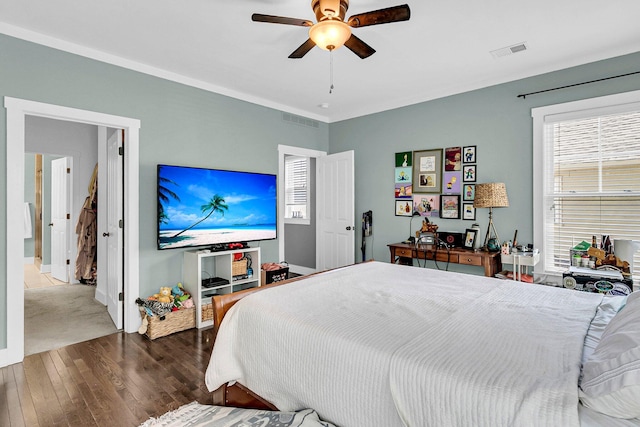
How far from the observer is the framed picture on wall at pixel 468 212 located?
4.02 meters

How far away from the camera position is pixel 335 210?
16.9ft

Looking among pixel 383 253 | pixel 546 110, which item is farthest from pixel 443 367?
pixel 383 253

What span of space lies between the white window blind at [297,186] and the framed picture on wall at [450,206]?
248cm

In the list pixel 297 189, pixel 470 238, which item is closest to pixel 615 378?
pixel 470 238

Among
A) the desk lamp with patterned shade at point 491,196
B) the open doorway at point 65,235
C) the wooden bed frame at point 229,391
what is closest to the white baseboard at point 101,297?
the open doorway at point 65,235

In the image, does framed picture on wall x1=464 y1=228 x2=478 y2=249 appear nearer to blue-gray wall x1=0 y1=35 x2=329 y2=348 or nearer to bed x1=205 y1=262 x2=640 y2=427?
bed x1=205 y1=262 x2=640 y2=427

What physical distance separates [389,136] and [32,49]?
387 centimetres

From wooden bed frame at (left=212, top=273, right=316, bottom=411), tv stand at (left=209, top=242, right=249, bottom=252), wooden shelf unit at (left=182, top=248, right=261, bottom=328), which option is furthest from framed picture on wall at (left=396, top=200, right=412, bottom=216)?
wooden bed frame at (left=212, top=273, right=316, bottom=411)

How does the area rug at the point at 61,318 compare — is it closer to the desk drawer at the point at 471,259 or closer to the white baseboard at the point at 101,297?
the white baseboard at the point at 101,297

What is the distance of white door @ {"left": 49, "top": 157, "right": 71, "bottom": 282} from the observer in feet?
18.3

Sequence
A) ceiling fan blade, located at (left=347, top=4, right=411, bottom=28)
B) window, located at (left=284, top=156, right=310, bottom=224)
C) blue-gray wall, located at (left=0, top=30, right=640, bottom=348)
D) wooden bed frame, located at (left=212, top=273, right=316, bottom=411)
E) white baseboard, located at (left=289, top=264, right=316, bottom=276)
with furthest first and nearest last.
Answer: window, located at (left=284, top=156, right=310, bottom=224) < white baseboard, located at (left=289, top=264, right=316, bottom=276) < blue-gray wall, located at (left=0, top=30, right=640, bottom=348) < ceiling fan blade, located at (left=347, top=4, right=411, bottom=28) < wooden bed frame, located at (left=212, top=273, right=316, bottom=411)

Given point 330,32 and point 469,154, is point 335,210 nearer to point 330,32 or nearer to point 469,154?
point 469,154

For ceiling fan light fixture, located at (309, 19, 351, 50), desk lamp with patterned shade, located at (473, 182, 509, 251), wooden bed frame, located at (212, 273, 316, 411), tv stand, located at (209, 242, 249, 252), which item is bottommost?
wooden bed frame, located at (212, 273, 316, 411)

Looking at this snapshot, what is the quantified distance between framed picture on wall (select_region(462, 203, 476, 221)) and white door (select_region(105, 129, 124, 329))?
12.3 ft
